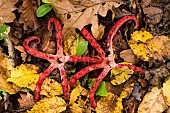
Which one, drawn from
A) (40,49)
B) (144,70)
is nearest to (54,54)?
(40,49)

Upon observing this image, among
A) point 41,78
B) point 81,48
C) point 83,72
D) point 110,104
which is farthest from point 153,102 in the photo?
point 41,78

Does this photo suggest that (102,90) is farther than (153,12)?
No

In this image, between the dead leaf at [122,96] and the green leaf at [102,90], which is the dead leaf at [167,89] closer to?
the dead leaf at [122,96]

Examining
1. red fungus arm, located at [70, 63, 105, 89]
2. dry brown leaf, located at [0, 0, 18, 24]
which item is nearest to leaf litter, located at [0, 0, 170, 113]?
dry brown leaf, located at [0, 0, 18, 24]

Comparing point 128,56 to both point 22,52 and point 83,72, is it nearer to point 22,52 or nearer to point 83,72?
point 83,72

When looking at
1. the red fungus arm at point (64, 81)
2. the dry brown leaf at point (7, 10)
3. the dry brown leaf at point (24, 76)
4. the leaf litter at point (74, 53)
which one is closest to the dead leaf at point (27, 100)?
the leaf litter at point (74, 53)

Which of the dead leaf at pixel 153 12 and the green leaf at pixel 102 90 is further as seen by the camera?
the dead leaf at pixel 153 12
